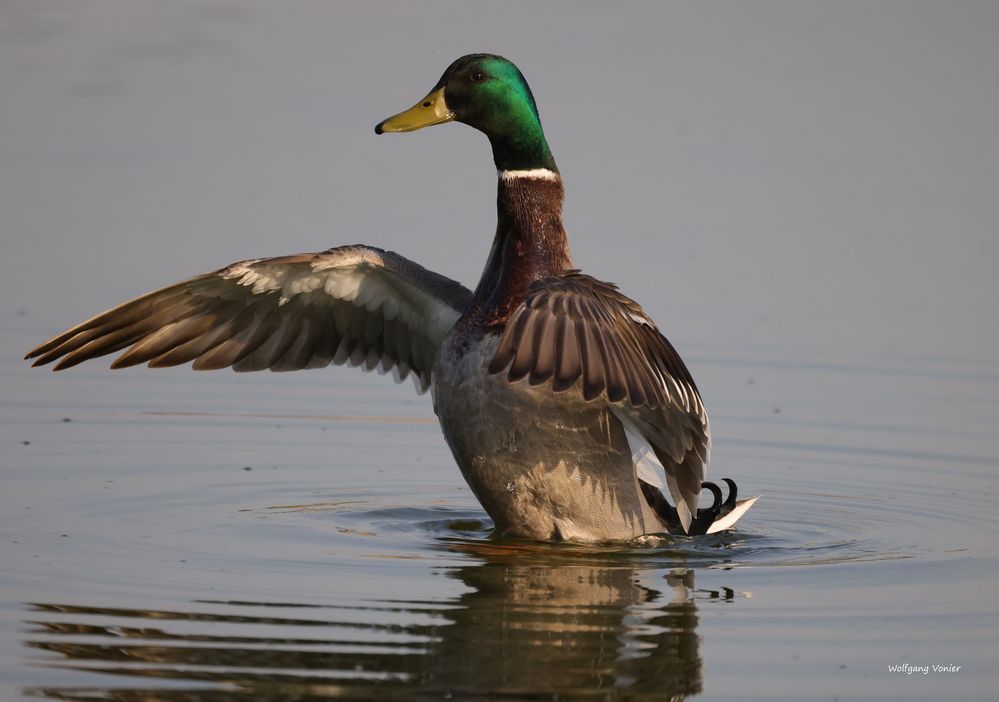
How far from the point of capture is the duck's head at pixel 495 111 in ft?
28.4

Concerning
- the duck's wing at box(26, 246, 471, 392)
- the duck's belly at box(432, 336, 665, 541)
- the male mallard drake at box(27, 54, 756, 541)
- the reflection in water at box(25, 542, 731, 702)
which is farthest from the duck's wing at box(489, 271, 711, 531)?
the duck's wing at box(26, 246, 471, 392)

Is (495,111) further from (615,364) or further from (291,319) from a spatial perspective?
(615,364)

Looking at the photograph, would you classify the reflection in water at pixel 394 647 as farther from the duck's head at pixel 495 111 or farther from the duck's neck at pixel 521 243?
the duck's head at pixel 495 111

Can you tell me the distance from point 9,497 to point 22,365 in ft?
9.13

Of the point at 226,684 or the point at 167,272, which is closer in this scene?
the point at 226,684

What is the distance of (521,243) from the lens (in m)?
8.40

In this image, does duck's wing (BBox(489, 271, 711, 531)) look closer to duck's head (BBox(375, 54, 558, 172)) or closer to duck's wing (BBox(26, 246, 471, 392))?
duck's head (BBox(375, 54, 558, 172))

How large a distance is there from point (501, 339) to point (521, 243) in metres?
1.04

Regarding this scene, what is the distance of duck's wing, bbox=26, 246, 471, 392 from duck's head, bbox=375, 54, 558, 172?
2.35ft

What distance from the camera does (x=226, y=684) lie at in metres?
5.69

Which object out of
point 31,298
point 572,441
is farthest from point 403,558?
point 31,298

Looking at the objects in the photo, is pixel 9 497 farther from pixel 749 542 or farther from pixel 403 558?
pixel 749 542

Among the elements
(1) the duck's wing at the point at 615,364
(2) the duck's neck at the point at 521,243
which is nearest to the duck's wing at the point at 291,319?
(2) the duck's neck at the point at 521,243

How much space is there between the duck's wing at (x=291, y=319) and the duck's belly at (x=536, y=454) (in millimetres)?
801
